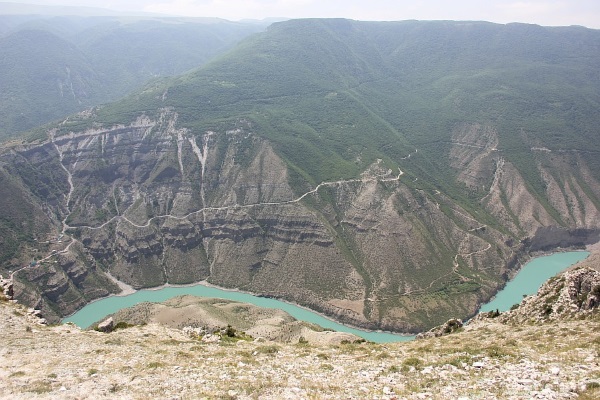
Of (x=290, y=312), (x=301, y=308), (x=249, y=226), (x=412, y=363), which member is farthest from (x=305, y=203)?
(x=412, y=363)

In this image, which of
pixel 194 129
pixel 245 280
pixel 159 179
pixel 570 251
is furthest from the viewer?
pixel 194 129

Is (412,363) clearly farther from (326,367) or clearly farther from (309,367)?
(309,367)

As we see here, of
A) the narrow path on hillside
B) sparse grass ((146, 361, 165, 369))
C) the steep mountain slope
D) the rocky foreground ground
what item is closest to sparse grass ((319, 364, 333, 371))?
the rocky foreground ground

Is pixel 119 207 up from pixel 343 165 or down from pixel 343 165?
down

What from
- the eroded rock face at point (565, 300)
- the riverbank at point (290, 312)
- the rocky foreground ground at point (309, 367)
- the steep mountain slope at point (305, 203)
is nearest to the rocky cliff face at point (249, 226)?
the steep mountain slope at point (305, 203)

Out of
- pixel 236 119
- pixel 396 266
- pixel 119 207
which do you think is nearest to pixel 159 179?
pixel 119 207

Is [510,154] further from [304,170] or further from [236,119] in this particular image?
[236,119]
